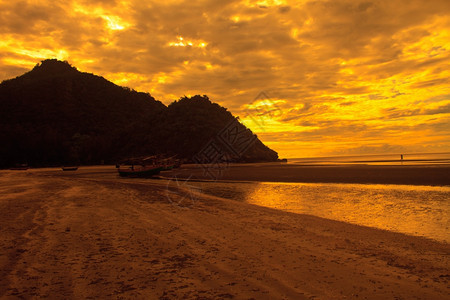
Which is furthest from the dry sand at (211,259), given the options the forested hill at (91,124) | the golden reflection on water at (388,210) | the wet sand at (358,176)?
the forested hill at (91,124)

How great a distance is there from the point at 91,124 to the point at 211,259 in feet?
336

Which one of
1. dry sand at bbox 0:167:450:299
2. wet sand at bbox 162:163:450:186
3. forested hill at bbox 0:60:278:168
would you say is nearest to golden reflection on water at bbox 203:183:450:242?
dry sand at bbox 0:167:450:299

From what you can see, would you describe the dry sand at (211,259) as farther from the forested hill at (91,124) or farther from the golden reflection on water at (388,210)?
the forested hill at (91,124)

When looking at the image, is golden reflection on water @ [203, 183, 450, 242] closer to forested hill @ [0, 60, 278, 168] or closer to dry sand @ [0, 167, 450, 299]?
dry sand @ [0, 167, 450, 299]

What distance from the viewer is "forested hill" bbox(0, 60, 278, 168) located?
267ft

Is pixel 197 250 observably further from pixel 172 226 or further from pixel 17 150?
pixel 17 150

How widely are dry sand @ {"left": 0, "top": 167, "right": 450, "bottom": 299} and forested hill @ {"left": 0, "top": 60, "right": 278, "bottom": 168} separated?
80470 mm

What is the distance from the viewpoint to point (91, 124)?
321 feet

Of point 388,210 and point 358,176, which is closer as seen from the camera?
point 388,210

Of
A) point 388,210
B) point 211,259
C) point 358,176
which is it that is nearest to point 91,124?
point 358,176

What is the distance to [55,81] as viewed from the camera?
9938cm

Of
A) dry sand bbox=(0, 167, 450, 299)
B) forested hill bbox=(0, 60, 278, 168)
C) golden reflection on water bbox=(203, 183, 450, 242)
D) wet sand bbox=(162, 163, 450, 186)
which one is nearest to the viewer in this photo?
dry sand bbox=(0, 167, 450, 299)

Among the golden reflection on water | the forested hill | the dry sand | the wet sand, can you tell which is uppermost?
the forested hill

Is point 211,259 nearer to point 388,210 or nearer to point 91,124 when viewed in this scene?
point 388,210
